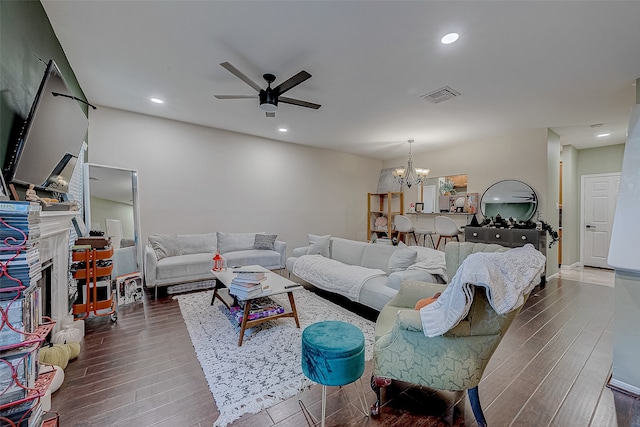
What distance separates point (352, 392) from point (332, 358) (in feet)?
2.18

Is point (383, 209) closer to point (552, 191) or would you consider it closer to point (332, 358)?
point (552, 191)

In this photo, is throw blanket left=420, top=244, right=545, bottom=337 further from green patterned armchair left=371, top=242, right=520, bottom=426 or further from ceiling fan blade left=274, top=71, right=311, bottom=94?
ceiling fan blade left=274, top=71, right=311, bottom=94

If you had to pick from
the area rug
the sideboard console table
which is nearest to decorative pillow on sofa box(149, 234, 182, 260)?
the area rug

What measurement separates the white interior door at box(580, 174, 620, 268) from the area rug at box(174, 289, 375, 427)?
21.0 ft

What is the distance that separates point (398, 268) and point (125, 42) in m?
3.53

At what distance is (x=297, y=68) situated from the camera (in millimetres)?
2891

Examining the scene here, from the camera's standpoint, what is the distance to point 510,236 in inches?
181

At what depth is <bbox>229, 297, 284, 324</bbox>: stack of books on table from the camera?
8.56 ft

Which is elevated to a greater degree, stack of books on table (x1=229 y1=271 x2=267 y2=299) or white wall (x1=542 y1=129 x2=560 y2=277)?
white wall (x1=542 y1=129 x2=560 y2=277)

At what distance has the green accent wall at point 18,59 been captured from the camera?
1.60m

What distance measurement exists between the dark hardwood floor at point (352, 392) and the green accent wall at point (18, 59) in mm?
1601

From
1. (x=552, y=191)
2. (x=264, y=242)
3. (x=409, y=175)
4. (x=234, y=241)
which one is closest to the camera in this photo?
(x=552, y=191)

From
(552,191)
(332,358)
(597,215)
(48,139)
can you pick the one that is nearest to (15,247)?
(48,139)

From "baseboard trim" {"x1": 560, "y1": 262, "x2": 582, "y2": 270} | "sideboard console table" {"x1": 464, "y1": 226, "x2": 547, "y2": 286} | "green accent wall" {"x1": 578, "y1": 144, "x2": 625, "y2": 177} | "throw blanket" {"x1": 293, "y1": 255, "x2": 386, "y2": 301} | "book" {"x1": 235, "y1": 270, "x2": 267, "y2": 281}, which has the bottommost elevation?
"baseboard trim" {"x1": 560, "y1": 262, "x2": 582, "y2": 270}
